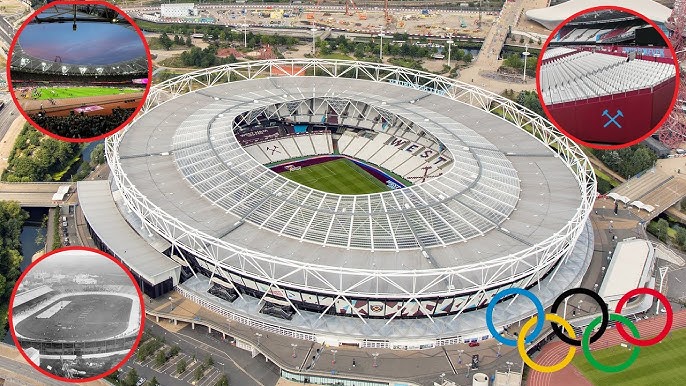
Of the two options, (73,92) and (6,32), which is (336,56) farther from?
(6,32)

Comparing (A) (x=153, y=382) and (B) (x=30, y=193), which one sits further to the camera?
(B) (x=30, y=193)

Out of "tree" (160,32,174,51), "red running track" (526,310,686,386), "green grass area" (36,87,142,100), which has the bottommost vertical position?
"red running track" (526,310,686,386)

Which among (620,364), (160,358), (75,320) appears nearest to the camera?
(75,320)

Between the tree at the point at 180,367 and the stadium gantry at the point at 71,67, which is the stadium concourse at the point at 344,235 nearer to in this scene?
the tree at the point at 180,367

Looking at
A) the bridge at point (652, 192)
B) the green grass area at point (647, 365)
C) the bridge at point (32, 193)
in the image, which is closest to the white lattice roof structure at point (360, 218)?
the green grass area at point (647, 365)

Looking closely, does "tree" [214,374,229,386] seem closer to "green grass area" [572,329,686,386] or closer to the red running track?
the red running track

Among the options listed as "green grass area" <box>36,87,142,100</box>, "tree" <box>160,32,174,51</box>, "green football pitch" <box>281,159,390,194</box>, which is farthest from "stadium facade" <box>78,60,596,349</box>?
"tree" <box>160,32,174,51</box>

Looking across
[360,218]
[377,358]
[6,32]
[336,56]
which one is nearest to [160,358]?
[377,358]
